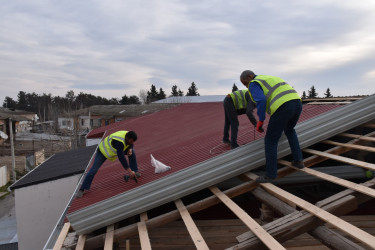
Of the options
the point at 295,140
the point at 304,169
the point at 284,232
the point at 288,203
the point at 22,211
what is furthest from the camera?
the point at 22,211

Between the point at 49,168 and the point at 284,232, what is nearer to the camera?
the point at 284,232

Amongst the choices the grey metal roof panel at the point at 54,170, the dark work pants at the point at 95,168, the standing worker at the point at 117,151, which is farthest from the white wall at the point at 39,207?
the standing worker at the point at 117,151

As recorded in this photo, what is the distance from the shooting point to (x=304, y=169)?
3330 millimetres

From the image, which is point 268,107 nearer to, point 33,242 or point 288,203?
point 288,203

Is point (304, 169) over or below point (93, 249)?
over

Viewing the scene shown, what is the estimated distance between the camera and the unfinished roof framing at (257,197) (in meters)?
2.34

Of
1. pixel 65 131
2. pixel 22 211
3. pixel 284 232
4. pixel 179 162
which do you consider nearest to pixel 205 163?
pixel 179 162

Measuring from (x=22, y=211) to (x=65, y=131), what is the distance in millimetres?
24571

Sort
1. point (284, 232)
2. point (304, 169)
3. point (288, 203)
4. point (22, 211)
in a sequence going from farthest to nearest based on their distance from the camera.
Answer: point (22, 211), point (304, 169), point (288, 203), point (284, 232)

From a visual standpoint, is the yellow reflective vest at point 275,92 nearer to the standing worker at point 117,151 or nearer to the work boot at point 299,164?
the work boot at point 299,164

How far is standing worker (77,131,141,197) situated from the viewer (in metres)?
3.99

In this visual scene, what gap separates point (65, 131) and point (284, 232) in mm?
32325

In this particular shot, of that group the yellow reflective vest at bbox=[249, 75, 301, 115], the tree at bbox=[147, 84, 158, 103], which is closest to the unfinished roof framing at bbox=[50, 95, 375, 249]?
the yellow reflective vest at bbox=[249, 75, 301, 115]

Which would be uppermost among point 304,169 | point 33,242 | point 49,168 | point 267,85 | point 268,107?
point 267,85
